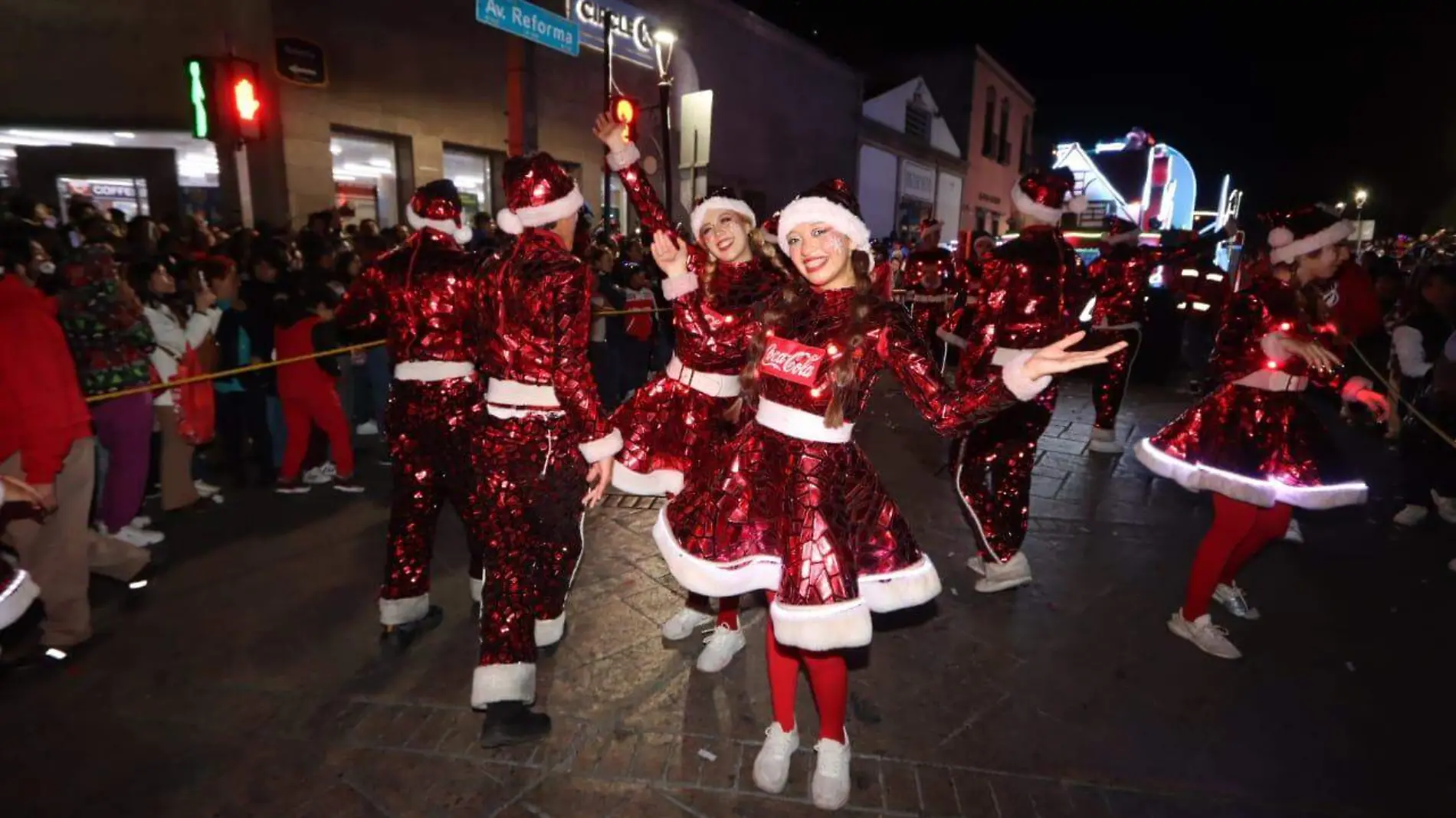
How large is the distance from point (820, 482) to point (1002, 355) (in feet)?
7.44

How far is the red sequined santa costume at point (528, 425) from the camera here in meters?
2.90

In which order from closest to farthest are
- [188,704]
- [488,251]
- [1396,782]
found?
[1396,782], [188,704], [488,251]

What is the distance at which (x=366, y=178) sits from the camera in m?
12.6

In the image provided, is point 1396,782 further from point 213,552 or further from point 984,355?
point 213,552

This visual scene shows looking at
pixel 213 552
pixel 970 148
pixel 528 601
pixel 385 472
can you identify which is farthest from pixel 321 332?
pixel 970 148

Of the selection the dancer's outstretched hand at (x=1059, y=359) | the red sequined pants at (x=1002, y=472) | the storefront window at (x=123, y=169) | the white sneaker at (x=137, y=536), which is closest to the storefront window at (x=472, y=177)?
the storefront window at (x=123, y=169)

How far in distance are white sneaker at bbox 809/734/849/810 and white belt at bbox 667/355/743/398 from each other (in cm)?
157

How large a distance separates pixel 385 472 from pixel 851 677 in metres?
4.38

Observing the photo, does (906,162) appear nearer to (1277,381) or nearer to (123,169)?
(123,169)

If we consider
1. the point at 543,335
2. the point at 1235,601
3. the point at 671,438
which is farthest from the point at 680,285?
the point at 1235,601

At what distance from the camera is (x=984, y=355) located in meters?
4.45

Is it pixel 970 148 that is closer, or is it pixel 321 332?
pixel 321 332

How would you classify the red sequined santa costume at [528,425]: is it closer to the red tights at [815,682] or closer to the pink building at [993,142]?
the red tights at [815,682]

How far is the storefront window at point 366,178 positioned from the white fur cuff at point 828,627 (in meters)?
11.5
